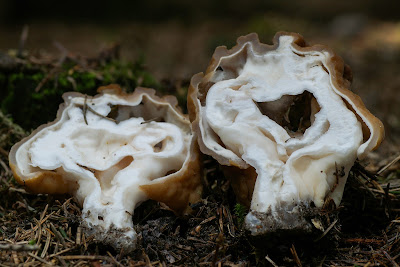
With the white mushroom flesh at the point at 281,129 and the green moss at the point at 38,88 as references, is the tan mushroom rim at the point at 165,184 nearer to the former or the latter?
the white mushroom flesh at the point at 281,129

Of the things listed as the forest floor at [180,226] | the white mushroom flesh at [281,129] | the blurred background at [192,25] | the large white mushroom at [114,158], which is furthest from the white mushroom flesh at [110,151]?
the blurred background at [192,25]

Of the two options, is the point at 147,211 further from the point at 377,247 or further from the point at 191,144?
the point at 377,247

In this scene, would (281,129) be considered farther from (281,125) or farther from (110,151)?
(110,151)

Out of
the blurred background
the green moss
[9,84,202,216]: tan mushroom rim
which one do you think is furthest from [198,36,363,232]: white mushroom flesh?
the blurred background

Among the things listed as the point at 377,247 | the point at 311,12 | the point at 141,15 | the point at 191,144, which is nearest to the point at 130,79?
the point at 191,144

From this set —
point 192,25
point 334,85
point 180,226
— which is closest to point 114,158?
point 180,226

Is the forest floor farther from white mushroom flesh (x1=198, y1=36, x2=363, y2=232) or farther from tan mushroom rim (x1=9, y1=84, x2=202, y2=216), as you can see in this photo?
white mushroom flesh (x1=198, y1=36, x2=363, y2=232)
